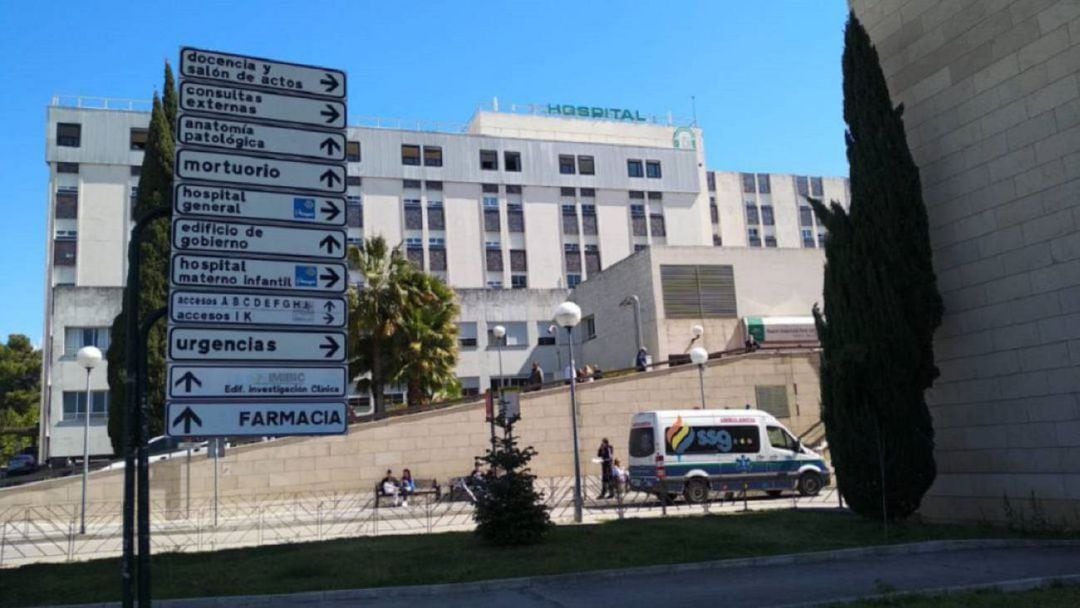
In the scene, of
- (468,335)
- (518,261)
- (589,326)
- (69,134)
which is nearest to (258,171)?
→ (589,326)

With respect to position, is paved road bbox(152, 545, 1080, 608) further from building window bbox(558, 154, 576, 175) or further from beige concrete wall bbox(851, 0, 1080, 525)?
building window bbox(558, 154, 576, 175)

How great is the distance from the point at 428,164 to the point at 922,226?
4694 cm

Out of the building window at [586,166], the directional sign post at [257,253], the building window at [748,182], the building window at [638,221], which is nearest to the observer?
the directional sign post at [257,253]

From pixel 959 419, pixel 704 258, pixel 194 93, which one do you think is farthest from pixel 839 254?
pixel 704 258

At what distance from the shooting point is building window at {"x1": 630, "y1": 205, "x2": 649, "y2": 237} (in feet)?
209

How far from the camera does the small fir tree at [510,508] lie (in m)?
13.7

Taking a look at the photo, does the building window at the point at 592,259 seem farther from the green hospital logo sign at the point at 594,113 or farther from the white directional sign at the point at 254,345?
the white directional sign at the point at 254,345

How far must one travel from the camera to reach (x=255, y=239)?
6.27m

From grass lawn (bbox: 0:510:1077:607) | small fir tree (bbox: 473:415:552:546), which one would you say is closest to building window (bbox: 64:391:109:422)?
grass lawn (bbox: 0:510:1077:607)

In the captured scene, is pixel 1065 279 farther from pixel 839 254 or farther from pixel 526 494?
pixel 526 494

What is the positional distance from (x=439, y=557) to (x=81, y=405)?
123ft

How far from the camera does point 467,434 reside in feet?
99.1

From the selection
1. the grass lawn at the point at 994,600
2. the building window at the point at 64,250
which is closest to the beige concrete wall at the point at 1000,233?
the grass lawn at the point at 994,600

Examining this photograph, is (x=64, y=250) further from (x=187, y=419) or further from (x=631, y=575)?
(x=187, y=419)
